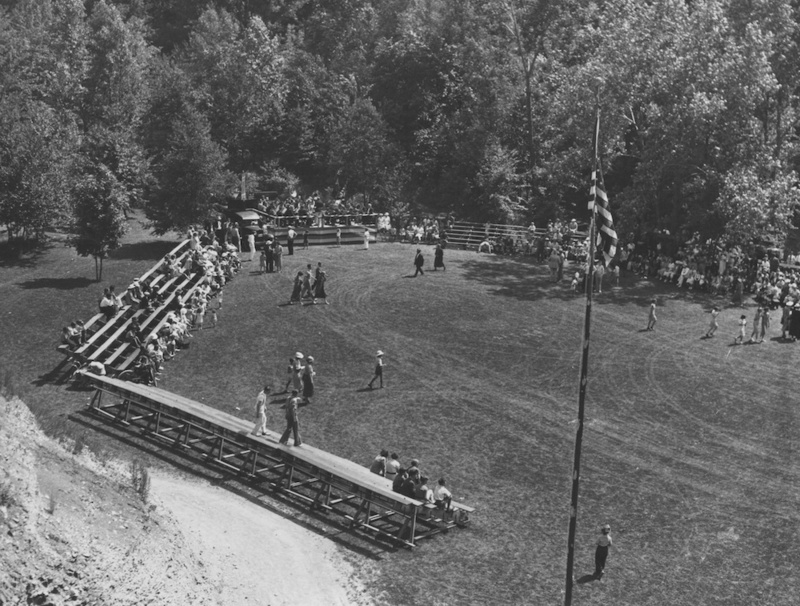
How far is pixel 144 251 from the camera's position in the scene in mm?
56281

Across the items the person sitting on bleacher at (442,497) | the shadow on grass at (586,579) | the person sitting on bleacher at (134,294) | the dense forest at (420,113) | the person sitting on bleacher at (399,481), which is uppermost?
the dense forest at (420,113)

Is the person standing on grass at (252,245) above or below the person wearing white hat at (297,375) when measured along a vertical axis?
above

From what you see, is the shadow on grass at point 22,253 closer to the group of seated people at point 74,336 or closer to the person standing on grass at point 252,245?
the person standing on grass at point 252,245

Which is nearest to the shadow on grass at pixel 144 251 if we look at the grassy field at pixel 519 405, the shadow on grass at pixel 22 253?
the grassy field at pixel 519 405

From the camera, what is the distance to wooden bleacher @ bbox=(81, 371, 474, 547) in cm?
2809

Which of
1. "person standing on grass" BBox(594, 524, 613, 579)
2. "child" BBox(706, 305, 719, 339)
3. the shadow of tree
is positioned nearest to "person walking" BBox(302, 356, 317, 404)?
"person standing on grass" BBox(594, 524, 613, 579)

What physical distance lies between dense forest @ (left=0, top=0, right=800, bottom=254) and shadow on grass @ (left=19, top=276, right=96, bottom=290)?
4.77ft

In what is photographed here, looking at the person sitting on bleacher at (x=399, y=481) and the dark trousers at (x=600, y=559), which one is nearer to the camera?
the dark trousers at (x=600, y=559)

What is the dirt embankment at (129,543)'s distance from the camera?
20.0m

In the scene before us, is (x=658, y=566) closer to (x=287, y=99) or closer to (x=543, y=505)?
(x=543, y=505)

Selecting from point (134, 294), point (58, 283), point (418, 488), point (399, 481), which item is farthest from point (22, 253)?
point (418, 488)

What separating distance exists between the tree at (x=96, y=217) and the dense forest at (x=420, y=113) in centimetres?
9

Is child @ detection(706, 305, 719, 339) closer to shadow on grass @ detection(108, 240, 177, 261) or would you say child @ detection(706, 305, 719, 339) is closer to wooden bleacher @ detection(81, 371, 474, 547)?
wooden bleacher @ detection(81, 371, 474, 547)

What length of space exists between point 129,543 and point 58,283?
3024 cm
